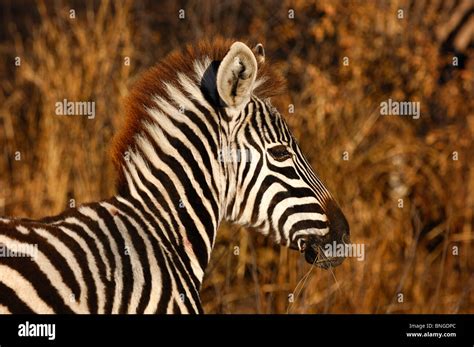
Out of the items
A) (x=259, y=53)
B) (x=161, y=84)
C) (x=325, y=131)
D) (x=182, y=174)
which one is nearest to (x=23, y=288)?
(x=182, y=174)

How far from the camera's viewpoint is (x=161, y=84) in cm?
455

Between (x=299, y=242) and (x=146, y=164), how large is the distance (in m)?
0.92

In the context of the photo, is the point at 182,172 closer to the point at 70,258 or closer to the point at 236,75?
the point at 236,75

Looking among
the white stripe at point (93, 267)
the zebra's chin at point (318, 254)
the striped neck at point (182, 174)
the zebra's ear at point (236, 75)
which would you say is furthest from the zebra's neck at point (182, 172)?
the zebra's chin at point (318, 254)

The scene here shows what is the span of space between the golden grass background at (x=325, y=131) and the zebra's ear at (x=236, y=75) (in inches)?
95.3

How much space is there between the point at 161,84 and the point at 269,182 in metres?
0.77

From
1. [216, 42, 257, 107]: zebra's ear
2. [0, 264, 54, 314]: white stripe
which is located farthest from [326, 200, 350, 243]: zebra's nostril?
[0, 264, 54, 314]: white stripe

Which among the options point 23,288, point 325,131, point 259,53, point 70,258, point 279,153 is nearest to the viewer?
point 23,288

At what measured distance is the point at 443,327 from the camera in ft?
18.9

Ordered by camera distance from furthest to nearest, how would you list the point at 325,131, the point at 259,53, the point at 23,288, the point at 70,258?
the point at 325,131, the point at 259,53, the point at 70,258, the point at 23,288

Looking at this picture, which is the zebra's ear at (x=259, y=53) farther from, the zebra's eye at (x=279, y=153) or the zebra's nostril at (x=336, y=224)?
the zebra's nostril at (x=336, y=224)

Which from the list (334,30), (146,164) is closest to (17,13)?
(334,30)

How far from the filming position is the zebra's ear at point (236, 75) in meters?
4.40

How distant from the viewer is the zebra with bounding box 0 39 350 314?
4.13m
